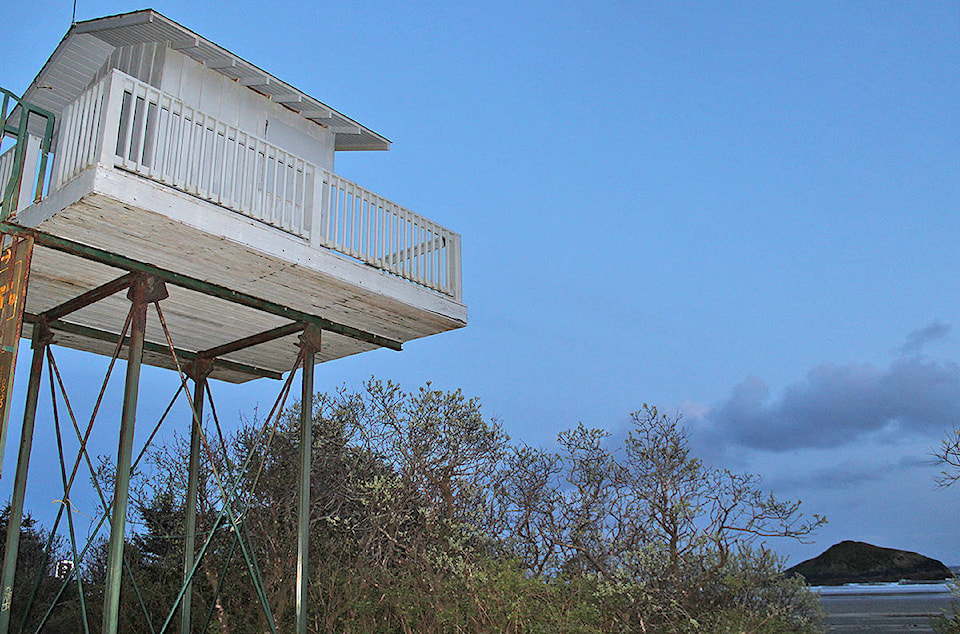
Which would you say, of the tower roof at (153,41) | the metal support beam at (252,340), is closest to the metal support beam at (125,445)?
the metal support beam at (252,340)

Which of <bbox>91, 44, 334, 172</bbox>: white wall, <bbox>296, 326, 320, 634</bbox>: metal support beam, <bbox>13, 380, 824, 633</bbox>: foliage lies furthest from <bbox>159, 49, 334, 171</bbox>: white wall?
<bbox>13, 380, 824, 633</bbox>: foliage

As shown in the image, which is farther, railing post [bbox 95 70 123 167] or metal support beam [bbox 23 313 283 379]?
metal support beam [bbox 23 313 283 379]

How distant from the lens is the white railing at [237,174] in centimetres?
709

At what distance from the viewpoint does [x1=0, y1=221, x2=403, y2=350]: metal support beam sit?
24.9ft

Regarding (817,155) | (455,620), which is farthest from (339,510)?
(817,155)

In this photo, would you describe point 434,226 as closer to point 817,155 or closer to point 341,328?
point 341,328

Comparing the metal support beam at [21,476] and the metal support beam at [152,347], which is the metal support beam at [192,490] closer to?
the metal support beam at [152,347]

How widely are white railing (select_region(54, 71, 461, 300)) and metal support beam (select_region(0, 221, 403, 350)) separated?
1.97 feet

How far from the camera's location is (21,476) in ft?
31.4

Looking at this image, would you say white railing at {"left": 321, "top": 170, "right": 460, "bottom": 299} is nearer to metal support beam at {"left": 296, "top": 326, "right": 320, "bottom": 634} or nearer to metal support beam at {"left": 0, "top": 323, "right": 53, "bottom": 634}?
metal support beam at {"left": 296, "top": 326, "right": 320, "bottom": 634}

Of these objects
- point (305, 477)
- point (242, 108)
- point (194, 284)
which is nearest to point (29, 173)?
point (194, 284)

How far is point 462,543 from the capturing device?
13383mm

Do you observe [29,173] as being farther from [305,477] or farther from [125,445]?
[305,477]

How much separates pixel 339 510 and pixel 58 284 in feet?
24.5
